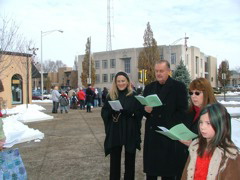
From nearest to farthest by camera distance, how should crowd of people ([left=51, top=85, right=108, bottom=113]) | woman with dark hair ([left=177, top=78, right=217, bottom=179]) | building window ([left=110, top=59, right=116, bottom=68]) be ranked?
woman with dark hair ([left=177, top=78, right=217, bottom=179]) → crowd of people ([left=51, top=85, right=108, bottom=113]) → building window ([left=110, top=59, right=116, bottom=68])

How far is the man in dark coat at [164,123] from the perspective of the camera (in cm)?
385

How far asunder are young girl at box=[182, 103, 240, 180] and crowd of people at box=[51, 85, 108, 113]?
1642cm

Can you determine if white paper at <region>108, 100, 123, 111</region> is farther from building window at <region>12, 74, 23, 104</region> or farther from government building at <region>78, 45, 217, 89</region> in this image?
government building at <region>78, 45, 217, 89</region>

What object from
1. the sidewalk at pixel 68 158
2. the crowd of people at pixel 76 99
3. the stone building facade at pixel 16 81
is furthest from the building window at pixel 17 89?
the sidewalk at pixel 68 158

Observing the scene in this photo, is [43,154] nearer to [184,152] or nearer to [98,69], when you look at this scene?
[184,152]

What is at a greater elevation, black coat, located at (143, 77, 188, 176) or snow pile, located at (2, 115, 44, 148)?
black coat, located at (143, 77, 188, 176)

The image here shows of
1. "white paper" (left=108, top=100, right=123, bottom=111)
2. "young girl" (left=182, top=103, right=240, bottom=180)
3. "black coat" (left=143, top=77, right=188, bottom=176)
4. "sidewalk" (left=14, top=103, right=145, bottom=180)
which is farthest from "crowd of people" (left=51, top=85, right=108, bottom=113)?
"young girl" (left=182, top=103, right=240, bottom=180)

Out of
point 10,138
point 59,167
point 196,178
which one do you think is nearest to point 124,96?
point 196,178

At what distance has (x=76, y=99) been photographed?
22.8 m

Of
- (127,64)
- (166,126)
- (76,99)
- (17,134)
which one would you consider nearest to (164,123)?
(166,126)

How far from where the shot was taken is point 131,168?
465 cm

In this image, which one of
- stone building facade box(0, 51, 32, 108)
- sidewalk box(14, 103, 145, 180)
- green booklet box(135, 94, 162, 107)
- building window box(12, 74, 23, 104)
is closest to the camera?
green booklet box(135, 94, 162, 107)

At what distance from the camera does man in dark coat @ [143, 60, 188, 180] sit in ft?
12.6

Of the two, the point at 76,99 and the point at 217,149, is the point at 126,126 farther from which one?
the point at 76,99
